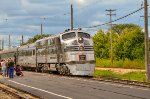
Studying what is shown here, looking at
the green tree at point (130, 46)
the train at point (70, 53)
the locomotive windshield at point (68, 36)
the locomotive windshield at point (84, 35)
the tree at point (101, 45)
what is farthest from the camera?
the tree at point (101, 45)

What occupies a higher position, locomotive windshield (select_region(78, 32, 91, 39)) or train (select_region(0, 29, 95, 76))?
locomotive windshield (select_region(78, 32, 91, 39))

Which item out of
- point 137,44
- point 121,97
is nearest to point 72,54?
point 121,97

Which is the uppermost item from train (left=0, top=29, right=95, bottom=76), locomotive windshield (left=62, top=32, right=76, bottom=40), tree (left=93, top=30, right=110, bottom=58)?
tree (left=93, top=30, right=110, bottom=58)

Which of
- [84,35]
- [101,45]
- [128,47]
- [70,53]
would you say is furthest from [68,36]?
[101,45]

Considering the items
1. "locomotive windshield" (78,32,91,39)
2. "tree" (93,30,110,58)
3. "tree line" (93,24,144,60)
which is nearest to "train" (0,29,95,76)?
"locomotive windshield" (78,32,91,39)

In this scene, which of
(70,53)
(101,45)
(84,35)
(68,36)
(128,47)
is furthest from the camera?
(101,45)

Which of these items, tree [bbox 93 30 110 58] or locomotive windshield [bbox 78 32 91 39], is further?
tree [bbox 93 30 110 58]

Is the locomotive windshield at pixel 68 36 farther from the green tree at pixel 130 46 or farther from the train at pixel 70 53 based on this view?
the green tree at pixel 130 46

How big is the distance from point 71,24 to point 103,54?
156 feet

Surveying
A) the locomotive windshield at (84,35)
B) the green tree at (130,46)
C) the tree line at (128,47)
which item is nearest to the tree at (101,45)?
the tree line at (128,47)

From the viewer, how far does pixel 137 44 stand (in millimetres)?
87188

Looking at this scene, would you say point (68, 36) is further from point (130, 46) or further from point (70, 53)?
point (130, 46)

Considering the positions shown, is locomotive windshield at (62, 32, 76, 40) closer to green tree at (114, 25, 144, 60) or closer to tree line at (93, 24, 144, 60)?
tree line at (93, 24, 144, 60)

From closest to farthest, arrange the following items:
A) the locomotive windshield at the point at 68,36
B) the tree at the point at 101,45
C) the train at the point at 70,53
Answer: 1. the train at the point at 70,53
2. the locomotive windshield at the point at 68,36
3. the tree at the point at 101,45
